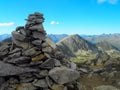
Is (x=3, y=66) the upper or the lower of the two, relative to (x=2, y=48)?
lower

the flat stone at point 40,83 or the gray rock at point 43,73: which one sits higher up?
the gray rock at point 43,73

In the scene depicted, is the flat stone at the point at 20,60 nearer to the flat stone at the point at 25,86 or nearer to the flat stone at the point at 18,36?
the flat stone at the point at 25,86

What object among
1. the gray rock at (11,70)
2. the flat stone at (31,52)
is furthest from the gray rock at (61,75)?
the flat stone at (31,52)

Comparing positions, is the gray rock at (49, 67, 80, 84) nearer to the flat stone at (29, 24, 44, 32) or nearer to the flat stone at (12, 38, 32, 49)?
the flat stone at (12, 38, 32, 49)

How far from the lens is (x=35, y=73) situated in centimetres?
3144

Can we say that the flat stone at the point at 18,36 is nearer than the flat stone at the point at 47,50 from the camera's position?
No

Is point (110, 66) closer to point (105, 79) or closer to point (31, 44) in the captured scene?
point (105, 79)

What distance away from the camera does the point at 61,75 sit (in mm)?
31219

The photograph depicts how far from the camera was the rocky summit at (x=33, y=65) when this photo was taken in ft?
101

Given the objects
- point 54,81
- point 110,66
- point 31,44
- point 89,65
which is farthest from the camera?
point 89,65

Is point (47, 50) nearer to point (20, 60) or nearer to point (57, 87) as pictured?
point (20, 60)

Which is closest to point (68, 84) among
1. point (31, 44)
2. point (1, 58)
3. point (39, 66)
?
point (39, 66)

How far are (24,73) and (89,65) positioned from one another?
83.3ft

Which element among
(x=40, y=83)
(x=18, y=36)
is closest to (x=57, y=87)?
(x=40, y=83)
